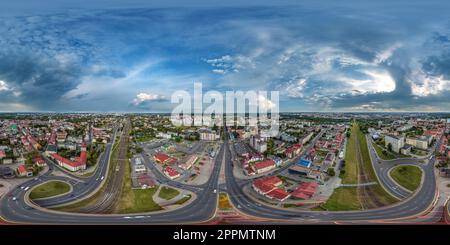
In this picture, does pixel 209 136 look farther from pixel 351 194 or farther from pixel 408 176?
pixel 408 176

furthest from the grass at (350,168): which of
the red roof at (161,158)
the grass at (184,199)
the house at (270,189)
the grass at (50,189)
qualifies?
the grass at (50,189)

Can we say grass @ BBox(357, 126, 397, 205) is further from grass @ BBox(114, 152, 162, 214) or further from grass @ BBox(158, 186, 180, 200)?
grass @ BBox(114, 152, 162, 214)

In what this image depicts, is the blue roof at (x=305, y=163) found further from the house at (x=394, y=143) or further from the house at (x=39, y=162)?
the house at (x=39, y=162)

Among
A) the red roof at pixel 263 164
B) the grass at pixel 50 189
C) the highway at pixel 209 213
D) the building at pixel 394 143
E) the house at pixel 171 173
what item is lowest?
the highway at pixel 209 213

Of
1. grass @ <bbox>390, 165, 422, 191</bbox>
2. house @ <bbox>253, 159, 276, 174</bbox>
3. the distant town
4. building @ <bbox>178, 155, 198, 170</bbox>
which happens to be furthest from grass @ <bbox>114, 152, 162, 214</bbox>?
grass @ <bbox>390, 165, 422, 191</bbox>

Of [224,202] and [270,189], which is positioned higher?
[270,189]

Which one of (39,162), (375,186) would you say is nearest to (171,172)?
(39,162)

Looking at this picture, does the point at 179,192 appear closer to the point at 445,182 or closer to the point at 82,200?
the point at 82,200
